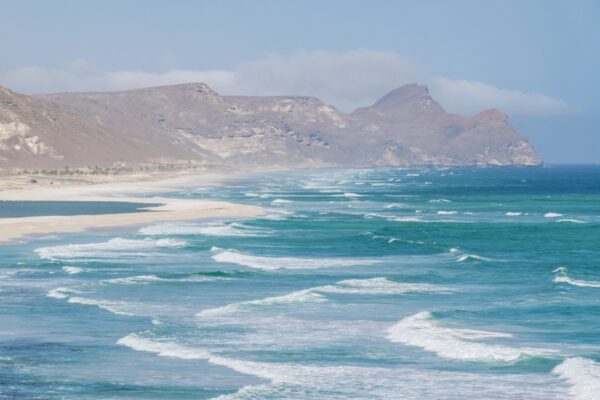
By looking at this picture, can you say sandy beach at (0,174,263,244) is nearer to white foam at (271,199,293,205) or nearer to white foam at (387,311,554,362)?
white foam at (271,199,293,205)

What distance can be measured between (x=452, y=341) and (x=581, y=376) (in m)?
5.85

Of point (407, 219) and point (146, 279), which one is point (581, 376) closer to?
point (146, 279)

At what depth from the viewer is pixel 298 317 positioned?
123ft

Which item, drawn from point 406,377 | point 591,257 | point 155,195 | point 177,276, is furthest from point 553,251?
point 155,195

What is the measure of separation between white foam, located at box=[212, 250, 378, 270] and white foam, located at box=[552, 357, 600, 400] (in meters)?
25.0

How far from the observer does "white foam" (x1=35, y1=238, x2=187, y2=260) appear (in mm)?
56434

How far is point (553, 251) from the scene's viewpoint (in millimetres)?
62906

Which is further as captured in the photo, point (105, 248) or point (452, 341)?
point (105, 248)

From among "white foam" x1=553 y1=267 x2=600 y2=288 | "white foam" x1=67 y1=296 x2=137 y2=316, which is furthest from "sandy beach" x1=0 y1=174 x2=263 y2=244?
"white foam" x1=553 y1=267 x2=600 y2=288

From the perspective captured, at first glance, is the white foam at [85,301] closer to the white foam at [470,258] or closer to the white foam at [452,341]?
the white foam at [452,341]

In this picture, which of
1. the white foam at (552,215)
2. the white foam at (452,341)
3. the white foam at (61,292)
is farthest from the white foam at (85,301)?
the white foam at (552,215)

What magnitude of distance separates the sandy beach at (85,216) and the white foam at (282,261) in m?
15.1

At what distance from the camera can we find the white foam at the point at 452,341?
100 ft

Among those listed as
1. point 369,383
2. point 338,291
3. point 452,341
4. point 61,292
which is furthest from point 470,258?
point 369,383
